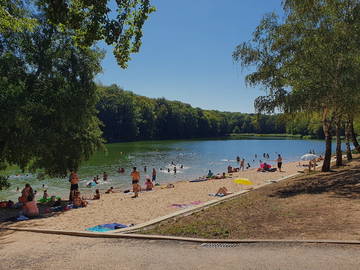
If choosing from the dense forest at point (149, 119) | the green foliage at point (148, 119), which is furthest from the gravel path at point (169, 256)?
the green foliage at point (148, 119)

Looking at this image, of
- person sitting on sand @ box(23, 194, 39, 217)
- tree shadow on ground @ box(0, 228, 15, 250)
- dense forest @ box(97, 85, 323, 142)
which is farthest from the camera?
dense forest @ box(97, 85, 323, 142)

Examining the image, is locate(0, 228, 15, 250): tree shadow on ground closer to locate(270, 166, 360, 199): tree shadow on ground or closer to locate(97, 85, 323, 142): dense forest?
locate(270, 166, 360, 199): tree shadow on ground

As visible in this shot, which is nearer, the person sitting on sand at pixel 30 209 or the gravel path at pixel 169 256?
the gravel path at pixel 169 256

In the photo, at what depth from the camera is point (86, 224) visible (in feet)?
40.3

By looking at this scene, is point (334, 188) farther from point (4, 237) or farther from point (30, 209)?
point (30, 209)

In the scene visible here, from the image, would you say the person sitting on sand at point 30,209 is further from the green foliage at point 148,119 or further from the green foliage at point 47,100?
the green foliage at point 148,119

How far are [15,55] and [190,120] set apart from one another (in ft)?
451

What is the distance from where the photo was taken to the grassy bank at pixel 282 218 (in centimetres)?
891

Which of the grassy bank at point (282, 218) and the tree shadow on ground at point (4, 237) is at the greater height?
the grassy bank at point (282, 218)

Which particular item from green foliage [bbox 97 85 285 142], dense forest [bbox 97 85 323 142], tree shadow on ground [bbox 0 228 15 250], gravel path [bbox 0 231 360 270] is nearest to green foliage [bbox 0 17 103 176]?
tree shadow on ground [bbox 0 228 15 250]

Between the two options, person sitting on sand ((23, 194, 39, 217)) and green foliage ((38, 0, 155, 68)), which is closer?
green foliage ((38, 0, 155, 68))

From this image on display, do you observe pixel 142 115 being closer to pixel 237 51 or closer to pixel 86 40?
pixel 237 51

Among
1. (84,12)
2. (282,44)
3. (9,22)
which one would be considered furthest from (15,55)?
(282,44)

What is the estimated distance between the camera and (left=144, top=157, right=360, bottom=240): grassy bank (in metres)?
8.91
